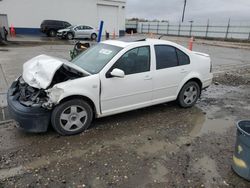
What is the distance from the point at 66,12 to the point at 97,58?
27.1 metres

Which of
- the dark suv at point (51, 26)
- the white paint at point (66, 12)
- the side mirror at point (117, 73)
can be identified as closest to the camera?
the side mirror at point (117, 73)

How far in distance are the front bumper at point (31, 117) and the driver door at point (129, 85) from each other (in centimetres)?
104

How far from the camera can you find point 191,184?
2.96m

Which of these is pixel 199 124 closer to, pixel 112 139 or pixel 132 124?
pixel 132 124

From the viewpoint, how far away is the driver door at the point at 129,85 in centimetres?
421

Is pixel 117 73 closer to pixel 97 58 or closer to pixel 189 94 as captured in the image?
pixel 97 58

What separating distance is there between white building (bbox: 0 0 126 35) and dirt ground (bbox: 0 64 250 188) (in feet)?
85.8

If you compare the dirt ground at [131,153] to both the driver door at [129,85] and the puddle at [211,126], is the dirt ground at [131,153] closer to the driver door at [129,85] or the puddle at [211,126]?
the puddle at [211,126]

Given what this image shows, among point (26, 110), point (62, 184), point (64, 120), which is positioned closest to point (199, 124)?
point (64, 120)

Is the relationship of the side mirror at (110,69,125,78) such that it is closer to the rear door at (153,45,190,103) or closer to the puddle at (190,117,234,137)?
the rear door at (153,45,190,103)

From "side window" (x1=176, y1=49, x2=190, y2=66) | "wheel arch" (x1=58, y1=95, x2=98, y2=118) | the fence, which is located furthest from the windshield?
the fence

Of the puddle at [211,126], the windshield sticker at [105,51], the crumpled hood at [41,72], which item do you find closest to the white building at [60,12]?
the crumpled hood at [41,72]

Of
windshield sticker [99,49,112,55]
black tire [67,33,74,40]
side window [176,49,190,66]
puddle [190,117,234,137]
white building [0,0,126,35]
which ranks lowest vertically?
puddle [190,117,234,137]

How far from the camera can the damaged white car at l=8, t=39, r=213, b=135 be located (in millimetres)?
3770
